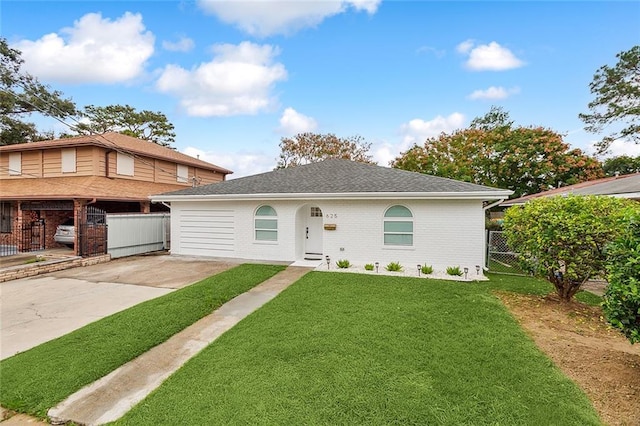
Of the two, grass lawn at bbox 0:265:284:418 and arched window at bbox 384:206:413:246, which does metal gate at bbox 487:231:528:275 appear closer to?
arched window at bbox 384:206:413:246

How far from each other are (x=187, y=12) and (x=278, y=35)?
3729mm

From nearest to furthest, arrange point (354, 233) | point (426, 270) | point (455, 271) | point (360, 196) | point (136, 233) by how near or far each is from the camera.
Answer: point (455, 271)
point (426, 270)
point (360, 196)
point (354, 233)
point (136, 233)

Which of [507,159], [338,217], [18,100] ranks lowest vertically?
[338,217]

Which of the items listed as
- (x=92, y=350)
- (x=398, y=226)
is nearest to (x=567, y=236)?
(x=398, y=226)

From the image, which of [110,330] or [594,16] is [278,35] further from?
[110,330]

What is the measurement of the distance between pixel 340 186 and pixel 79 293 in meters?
8.22

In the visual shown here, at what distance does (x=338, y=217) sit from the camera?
11.2m

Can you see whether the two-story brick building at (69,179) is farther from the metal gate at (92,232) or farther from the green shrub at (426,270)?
the green shrub at (426,270)

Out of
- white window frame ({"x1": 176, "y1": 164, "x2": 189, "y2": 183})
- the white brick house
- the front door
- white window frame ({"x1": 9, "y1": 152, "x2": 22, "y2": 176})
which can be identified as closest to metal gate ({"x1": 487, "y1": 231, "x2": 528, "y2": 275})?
the white brick house

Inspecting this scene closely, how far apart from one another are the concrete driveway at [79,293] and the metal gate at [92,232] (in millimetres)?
942

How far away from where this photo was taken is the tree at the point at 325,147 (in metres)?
29.3

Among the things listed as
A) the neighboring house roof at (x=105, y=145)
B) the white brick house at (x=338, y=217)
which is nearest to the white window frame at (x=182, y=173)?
the neighboring house roof at (x=105, y=145)

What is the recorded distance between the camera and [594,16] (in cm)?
1091

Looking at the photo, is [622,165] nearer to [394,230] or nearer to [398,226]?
[398,226]
